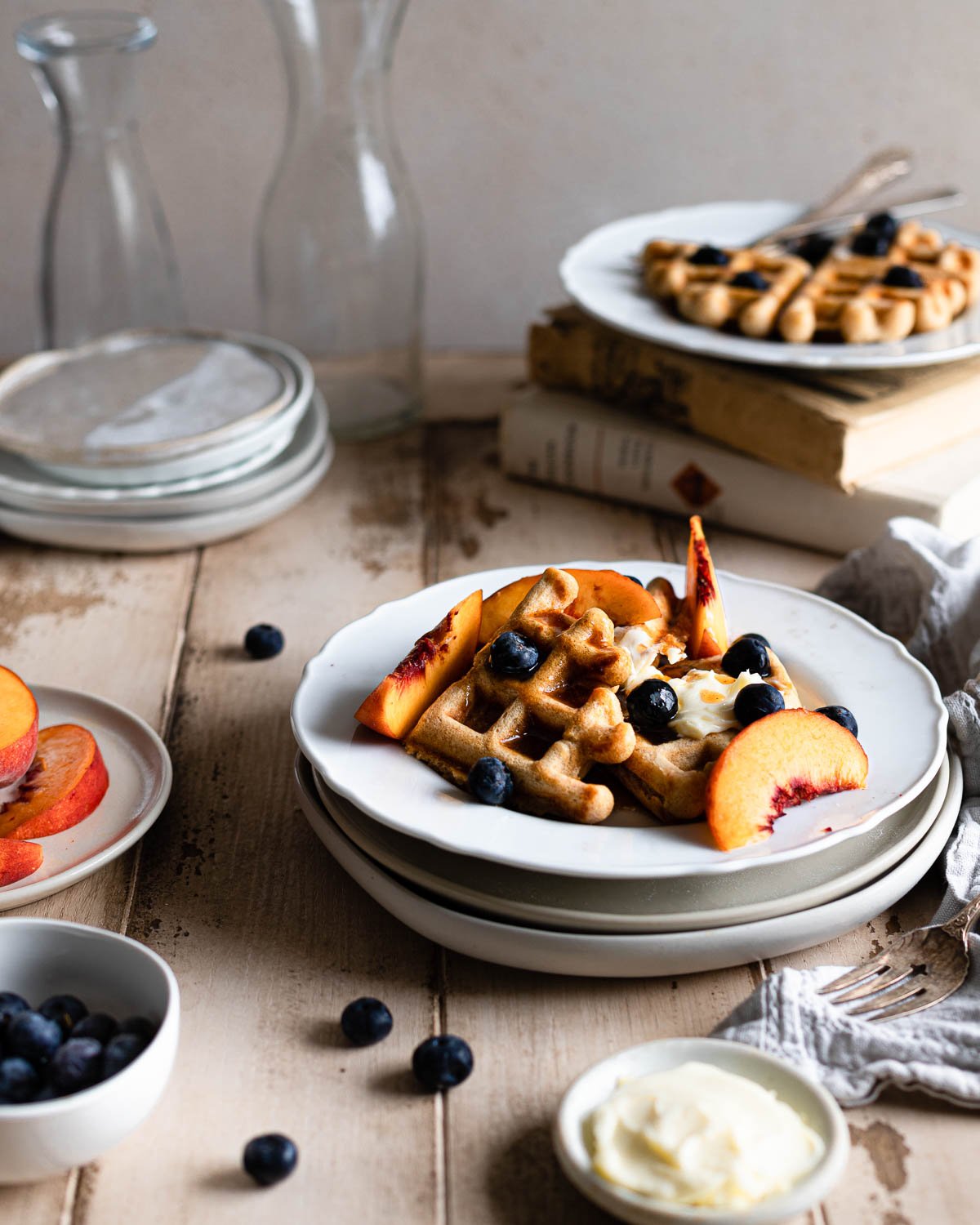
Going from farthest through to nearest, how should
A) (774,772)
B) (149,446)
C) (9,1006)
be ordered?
1. (149,446)
2. (774,772)
3. (9,1006)

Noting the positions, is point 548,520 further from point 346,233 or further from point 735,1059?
point 735,1059

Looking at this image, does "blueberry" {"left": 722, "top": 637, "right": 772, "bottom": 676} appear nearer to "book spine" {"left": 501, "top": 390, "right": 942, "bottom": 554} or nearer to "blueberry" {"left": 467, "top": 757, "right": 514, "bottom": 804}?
"blueberry" {"left": 467, "top": 757, "right": 514, "bottom": 804}

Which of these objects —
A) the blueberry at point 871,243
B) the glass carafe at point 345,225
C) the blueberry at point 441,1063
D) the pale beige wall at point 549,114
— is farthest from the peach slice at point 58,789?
the pale beige wall at point 549,114

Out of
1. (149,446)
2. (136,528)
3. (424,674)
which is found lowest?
(136,528)

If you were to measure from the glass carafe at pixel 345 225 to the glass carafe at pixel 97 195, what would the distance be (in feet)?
0.56

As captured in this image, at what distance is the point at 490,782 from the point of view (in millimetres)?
1000

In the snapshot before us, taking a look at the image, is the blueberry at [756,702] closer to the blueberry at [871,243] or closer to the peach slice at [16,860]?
the peach slice at [16,860]

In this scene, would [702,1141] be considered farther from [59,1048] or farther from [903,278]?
[903,278]

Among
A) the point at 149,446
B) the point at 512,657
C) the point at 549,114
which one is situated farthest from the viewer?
the point at 549,114

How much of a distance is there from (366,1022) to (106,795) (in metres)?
0.37

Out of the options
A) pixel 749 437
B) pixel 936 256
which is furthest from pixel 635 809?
pixel 936 256

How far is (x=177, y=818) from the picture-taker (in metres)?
1.21

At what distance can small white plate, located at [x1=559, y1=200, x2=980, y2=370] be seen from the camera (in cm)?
163

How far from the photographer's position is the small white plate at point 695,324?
A: 163 cm
